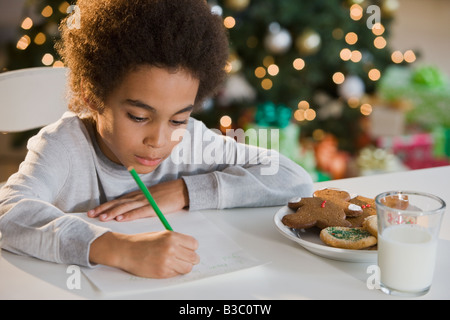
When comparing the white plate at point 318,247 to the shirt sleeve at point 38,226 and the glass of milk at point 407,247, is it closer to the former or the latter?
the glass of milk at point 407,247

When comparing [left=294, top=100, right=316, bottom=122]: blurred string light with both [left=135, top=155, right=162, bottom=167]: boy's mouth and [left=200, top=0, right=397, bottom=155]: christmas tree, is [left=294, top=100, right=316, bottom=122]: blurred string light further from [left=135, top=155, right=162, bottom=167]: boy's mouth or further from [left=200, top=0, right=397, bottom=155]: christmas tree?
[left=135, top=155, right=162, bottom=167]: boy's mouth

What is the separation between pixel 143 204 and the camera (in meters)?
0.98

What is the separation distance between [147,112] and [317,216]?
34cm

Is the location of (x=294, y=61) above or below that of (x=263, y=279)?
above

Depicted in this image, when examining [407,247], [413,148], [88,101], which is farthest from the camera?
[413,148]

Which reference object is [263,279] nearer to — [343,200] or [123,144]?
[343,200]

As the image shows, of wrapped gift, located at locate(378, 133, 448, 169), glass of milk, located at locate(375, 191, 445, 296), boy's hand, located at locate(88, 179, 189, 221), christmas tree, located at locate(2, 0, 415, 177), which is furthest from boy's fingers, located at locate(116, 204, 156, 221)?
wrapped gift, located at locate(378, 133, 448, 169)

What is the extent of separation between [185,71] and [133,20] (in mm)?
123

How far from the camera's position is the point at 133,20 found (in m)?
0.92

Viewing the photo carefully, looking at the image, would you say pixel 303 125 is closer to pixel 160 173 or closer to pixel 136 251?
pixel 160 173

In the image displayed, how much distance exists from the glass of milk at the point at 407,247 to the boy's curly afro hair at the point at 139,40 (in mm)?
443

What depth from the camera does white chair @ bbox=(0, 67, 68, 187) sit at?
125cm

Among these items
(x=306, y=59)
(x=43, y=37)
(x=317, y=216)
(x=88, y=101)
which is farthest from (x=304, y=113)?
(x=317, y=216)

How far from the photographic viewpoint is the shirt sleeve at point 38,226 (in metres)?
0.77
